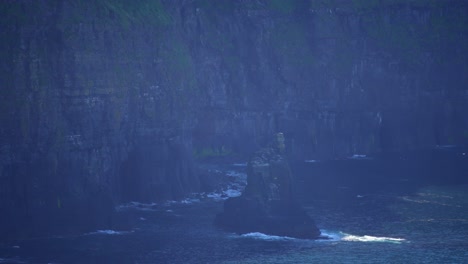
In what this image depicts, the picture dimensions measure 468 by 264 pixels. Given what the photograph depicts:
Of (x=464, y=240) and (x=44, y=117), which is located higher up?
(x=44, y=117)

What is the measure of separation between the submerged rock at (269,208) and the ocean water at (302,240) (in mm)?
1797

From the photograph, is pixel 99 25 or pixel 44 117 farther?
pixel 99 25

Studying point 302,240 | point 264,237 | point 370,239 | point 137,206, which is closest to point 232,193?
point 137,206

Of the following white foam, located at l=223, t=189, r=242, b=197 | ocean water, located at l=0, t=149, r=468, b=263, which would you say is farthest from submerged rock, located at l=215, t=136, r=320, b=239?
white foam, located at l=223, t=189, r=242, b=197

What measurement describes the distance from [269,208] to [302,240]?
24.1ft

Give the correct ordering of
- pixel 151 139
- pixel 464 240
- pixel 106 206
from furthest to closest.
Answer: pixel 151 139, pixel 106 206, pixel 464 240

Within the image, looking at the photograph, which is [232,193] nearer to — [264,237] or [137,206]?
[137,206]

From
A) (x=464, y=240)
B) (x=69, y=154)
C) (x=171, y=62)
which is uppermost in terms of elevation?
(x=171, y=62)

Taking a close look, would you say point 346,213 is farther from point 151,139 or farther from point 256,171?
point 151,139

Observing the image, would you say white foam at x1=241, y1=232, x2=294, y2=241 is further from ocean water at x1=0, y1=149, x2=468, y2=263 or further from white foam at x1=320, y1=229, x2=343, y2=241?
white foam at x1=320, y1=229, x2=343, y2=241

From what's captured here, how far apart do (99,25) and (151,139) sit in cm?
1820

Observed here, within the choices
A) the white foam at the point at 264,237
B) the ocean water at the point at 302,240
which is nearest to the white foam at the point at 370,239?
the ocean water at the point at 302,240

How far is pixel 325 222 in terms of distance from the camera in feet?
547

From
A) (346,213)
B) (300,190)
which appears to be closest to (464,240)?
(346,213)
